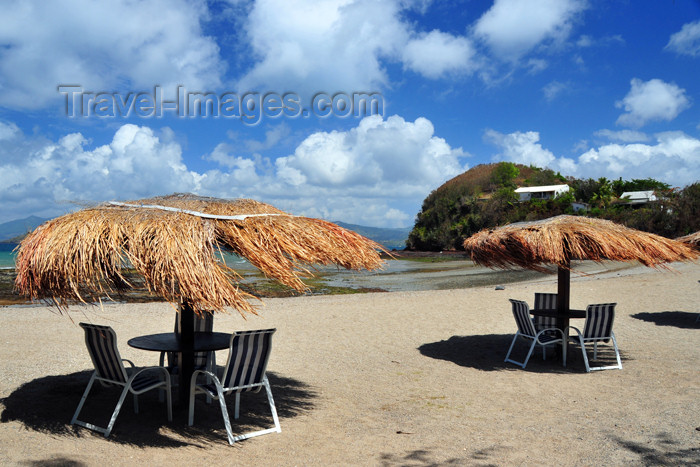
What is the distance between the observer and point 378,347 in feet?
26.8

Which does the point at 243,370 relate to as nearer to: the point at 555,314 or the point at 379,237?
the point at 555,314

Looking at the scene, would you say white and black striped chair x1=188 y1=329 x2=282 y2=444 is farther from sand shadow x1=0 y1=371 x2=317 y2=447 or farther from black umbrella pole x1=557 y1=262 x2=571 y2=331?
black umbrella pole x1=557 y1=262 x2=571 y2=331

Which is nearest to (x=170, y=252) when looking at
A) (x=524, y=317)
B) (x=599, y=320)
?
(x=524, y=317)

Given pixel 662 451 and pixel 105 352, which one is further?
pixel 105 352

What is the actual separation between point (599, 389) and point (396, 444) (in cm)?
280

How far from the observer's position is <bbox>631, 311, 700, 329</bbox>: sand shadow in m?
9.50

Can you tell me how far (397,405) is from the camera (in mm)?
5273

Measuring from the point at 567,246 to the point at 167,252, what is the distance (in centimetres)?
487

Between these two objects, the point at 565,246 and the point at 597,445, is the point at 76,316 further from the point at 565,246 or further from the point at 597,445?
the point at 597,445

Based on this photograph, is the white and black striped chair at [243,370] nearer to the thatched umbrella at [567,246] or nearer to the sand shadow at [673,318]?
the thatched umbrella at [567,246]

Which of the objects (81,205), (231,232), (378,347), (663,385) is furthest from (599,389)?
(81,205)

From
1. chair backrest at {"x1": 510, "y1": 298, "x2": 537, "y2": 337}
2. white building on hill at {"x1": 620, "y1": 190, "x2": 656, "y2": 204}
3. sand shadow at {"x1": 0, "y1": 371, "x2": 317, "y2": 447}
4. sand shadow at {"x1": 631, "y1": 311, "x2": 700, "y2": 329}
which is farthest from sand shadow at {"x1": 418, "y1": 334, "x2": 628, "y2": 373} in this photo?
white building on hill at {"x1": 620, "y1": 190, "x2": 656, "y2": 204}

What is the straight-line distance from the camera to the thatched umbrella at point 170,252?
387 cm

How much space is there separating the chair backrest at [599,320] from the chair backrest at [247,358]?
4218 millimetres
